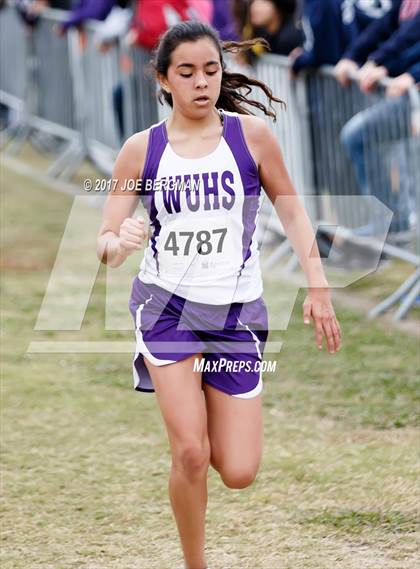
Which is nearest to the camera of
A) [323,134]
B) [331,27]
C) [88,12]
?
[331,27]

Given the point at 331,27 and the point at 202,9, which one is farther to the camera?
the point at 202,9

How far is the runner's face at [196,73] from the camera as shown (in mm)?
4219

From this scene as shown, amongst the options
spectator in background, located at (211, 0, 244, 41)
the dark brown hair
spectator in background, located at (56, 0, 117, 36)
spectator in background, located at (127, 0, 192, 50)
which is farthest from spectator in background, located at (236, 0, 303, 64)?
the dark brown hair

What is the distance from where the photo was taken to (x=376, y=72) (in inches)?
315

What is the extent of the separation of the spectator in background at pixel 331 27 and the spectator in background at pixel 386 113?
333 mm

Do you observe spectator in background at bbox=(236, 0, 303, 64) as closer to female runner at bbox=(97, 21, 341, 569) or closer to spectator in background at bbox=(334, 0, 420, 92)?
spectator in background at bbox=(334, 0, 420, 92)

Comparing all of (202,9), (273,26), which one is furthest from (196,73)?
(202,9)

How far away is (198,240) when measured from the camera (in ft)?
13.9

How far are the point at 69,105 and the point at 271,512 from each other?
27.7 ft

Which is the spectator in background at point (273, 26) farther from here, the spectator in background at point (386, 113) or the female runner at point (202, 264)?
the female runner at point (202, 264)

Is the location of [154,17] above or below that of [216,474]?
above

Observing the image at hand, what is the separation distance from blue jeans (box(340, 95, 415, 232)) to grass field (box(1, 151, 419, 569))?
31.4 inches

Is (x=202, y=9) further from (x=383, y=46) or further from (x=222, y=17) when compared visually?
(x=383, y=46)

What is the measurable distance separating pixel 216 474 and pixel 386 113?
10.9 feet
